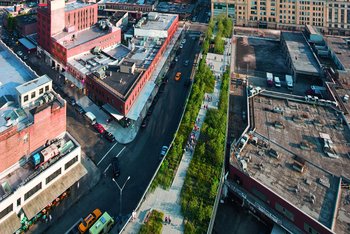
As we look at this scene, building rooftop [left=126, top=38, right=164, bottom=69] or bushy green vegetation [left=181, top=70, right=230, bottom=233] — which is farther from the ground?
building rooftop [left=126, top=38, right=164, bottom=69]

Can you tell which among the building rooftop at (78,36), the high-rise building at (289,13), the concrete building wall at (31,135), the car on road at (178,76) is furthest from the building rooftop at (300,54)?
the concrete building wall at (31,135)

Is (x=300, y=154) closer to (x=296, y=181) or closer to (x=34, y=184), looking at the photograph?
(x=296, y=181)

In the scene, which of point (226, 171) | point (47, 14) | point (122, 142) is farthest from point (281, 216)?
point (47, 14)

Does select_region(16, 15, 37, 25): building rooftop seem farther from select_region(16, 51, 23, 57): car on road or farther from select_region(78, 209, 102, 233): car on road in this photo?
select_region(78, 209, 102, 233): car on road

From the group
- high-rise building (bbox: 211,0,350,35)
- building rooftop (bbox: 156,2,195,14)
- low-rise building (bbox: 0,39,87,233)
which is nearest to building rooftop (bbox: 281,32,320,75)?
high-rise building (bbox: 211,0,350,35)

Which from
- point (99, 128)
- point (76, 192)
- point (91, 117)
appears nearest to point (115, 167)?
point (76, 192)
